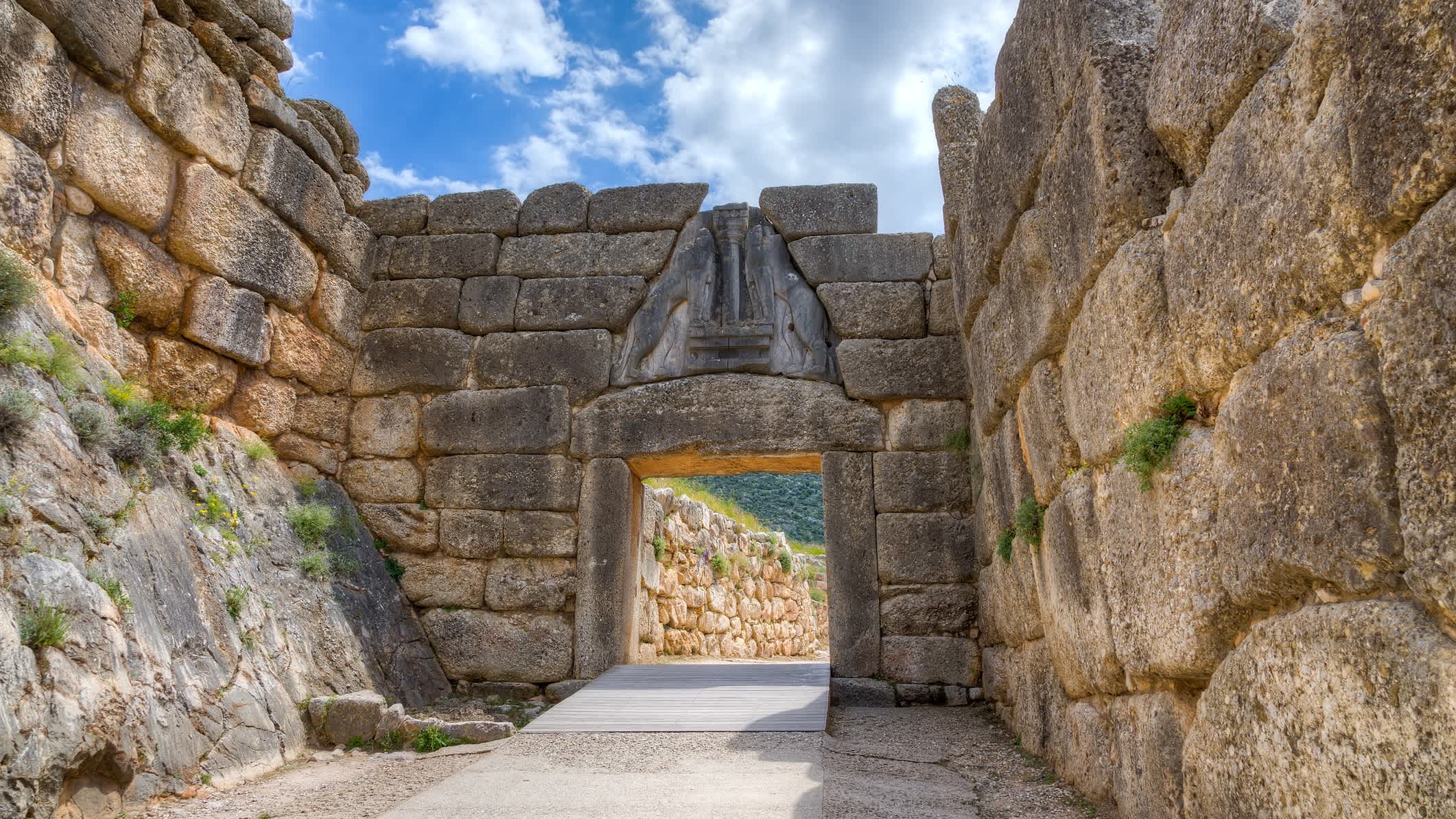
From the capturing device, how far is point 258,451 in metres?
6.24

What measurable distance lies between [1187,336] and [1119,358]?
1.59 ft

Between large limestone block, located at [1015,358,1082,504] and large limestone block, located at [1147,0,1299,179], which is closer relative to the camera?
large limestone block, located at [1147,0,1299,179]

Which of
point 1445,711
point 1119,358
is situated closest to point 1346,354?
point 1445,711

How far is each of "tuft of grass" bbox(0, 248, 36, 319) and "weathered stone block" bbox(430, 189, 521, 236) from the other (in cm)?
352

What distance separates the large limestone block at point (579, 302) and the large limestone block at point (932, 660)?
309 centimetres

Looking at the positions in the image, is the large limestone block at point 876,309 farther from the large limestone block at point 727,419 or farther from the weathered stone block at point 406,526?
the weathered stone block at point 406,526

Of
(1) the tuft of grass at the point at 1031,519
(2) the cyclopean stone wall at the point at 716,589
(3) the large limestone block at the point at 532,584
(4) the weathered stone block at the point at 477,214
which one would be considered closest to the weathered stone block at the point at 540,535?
(3) the large limestone block at the point at 532,584

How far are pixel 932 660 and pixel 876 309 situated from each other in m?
2.51

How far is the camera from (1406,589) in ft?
5.76

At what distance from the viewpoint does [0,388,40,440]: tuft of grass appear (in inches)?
154

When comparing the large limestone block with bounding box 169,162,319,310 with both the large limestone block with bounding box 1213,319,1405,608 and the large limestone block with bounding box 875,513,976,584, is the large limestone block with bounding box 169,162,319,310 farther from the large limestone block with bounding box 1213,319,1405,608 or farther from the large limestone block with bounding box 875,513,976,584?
the large limestone block with bounding box 1213,319,1405,608

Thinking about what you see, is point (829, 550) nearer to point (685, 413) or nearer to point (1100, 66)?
point (685, 413)

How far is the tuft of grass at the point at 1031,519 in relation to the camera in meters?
4.43

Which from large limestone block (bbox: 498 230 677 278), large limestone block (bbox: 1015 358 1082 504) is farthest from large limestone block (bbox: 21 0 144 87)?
large limestone block (bbox: 1015 358 1082 504)
